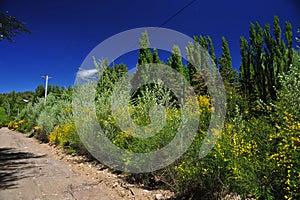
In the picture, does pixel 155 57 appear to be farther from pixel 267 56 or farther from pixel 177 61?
pixel 267 56

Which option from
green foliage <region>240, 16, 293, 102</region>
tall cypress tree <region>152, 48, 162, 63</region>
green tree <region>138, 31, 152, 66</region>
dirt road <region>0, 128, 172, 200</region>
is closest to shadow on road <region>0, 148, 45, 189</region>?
dirt road <region>0, 128, 172, 200</region>

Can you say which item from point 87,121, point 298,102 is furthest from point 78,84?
point 298,102

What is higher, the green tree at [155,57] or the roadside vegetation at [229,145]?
the green tree at [155,57]

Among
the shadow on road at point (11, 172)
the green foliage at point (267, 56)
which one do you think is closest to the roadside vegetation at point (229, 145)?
the shadow on road at point (11, 172)

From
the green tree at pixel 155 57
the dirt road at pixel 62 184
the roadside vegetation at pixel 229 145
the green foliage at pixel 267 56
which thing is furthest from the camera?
the green tree at pixel 155 57

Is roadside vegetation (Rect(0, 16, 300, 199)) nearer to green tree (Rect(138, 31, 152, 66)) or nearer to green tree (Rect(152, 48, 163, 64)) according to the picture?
green tree (Rect(138, 31, 152, 66))

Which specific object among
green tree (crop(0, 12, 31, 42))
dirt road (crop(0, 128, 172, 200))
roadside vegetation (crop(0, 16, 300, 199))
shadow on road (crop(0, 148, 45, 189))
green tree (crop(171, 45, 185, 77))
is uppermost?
green tree (crop(171, 45, 185, 77))

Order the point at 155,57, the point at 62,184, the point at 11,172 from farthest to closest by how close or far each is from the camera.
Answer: the point at 155,57, the point at 11,172, the point at 62,184

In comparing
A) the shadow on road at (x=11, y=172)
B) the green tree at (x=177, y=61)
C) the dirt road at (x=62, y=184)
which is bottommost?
the dirt road at (x=62, y=184)

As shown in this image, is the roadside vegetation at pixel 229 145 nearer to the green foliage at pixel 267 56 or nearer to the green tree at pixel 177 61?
the green foliage at pixel 267 56

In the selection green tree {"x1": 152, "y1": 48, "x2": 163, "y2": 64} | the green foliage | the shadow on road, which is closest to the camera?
the shadow on road

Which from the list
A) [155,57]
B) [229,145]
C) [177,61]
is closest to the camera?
[229,145]

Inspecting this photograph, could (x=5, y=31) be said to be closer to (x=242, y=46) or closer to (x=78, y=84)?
(x=78, y=84)

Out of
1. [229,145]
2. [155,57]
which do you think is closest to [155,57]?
[155,57]
